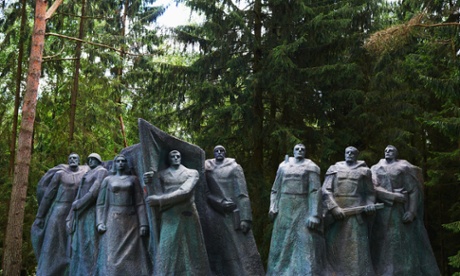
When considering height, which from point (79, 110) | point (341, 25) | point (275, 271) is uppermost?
point (341, 25)

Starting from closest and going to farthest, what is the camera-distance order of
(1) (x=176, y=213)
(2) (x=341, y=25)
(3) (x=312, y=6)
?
(1) (x=176, y=213)
(2) (x=341, y=25)
(3) (x=312, y=6)

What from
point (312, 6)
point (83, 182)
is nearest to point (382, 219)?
point (83, 182)

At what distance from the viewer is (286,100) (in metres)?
19.1

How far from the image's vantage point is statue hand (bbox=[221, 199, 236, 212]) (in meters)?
12.0

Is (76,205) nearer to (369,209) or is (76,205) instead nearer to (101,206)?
(101,206)

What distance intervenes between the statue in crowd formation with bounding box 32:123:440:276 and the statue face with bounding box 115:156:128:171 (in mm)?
19

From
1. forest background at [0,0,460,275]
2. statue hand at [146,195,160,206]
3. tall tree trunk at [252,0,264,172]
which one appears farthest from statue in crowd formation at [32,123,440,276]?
tall tree trunk at [252,0,264,172]

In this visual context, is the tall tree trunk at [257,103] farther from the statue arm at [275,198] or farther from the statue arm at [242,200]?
the statue arm at [275,198]

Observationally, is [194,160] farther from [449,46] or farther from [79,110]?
[79,110]

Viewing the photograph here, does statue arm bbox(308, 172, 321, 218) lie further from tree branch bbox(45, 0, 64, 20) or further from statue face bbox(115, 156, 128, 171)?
tree branch bbox(45, 0, 64, 20)

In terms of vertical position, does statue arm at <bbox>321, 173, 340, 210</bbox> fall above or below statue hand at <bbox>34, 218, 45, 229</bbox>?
above

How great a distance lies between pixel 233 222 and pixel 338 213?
5.70ft

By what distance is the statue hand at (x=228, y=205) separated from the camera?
11992mm

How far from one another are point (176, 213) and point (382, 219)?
151 inches
